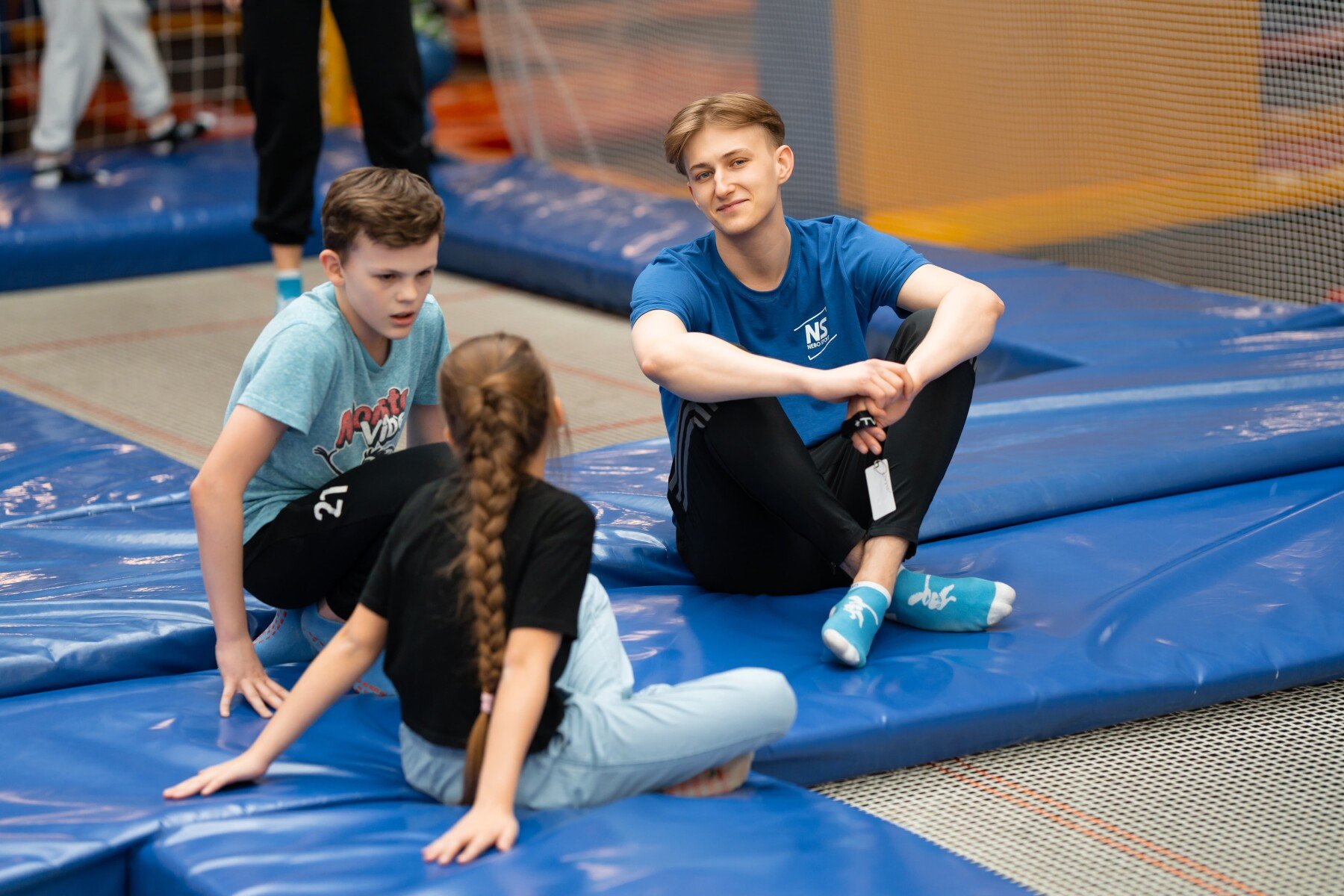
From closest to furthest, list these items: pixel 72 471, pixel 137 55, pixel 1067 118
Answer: pixel 72 471, pixel 1067 118, pixel 137 55

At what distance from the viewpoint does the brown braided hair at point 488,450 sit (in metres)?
1.51

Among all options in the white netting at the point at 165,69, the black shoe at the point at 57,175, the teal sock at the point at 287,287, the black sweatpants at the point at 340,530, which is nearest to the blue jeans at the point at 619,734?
the black sweatpants at the point at 340,530

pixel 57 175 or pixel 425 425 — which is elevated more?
pixel 425 425

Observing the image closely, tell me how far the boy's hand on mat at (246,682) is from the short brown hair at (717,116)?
91 centimetres

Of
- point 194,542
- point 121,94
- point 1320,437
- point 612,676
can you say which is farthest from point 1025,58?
point 121,94

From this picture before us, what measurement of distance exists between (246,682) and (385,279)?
55cm

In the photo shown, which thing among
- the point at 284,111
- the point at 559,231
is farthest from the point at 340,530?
the point at 559,231

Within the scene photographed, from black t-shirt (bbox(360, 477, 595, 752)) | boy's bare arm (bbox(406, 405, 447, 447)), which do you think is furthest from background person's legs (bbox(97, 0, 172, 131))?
black t-shirt (bbox(360, 477, 595, 752))

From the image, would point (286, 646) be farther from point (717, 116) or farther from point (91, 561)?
point (717, 116)

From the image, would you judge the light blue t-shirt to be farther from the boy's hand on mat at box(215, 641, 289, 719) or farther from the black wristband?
the black wristband

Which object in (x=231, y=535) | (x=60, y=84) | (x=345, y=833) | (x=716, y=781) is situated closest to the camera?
(x=345, y=833)

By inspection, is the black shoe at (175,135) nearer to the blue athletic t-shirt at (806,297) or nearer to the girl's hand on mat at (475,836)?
the blue athletic t-shirt at (806,297)

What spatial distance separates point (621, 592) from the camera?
2.36 meters

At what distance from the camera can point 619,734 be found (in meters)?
1.65
